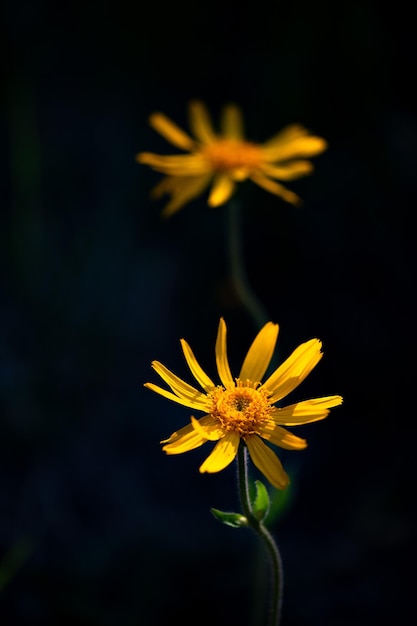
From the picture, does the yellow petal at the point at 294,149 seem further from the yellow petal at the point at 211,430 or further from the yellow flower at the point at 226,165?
the yellow petal at the point at 211,430

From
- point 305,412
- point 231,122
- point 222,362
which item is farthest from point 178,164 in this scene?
point 305,412

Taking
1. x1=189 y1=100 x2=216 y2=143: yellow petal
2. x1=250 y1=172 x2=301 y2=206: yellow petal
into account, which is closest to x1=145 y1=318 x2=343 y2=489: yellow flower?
x1=250 y1=172 x2=301 y2=206: yellow petal

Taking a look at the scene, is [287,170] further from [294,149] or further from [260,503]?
[260,503]

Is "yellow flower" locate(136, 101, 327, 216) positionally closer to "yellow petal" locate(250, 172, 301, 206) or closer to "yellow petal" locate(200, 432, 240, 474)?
"yellow petal" locate(250, 172, 301, 206)

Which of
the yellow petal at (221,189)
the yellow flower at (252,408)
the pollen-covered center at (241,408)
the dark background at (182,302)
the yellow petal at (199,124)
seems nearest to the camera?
the yellow flower at (252,408)

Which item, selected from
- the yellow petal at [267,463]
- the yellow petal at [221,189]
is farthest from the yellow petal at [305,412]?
the yellow petal at [221,189]
